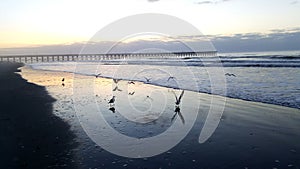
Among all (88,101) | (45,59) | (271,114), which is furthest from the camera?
(45,59)

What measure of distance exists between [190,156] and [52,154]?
3.08m

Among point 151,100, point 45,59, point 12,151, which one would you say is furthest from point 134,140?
point 45,59

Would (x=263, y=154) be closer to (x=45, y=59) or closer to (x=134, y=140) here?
(x=134, y=140)

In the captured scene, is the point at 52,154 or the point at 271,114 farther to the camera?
the point at 271,114

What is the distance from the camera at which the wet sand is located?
6.43m

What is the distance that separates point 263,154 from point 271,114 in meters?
4.88

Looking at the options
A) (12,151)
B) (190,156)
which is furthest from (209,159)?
(12,151)

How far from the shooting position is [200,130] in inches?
364

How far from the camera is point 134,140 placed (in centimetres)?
816

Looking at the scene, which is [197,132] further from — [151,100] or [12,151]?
[151,100]

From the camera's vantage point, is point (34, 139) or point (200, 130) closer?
point (34, 139)

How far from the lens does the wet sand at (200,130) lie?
6.43 metres

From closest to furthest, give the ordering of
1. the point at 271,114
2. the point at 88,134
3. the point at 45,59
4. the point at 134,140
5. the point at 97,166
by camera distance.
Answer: the point at 97,166 → the point at 134,140 → the point at 88,134 → the point at 271,114 → the point at 45,59

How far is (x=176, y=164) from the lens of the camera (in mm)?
6297
